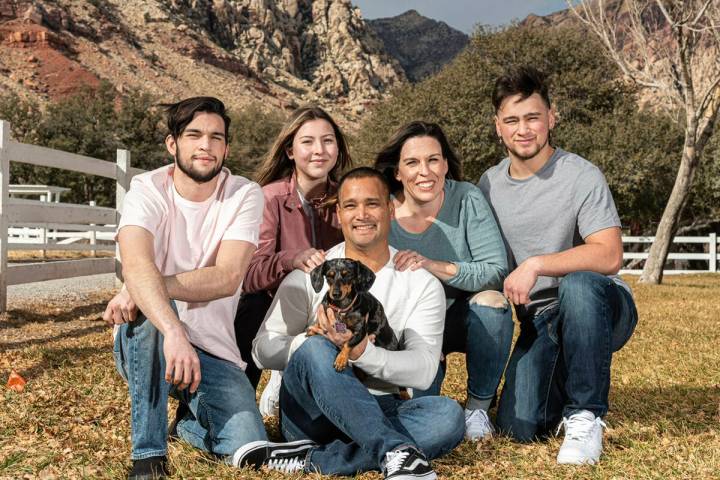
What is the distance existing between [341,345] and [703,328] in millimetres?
7996

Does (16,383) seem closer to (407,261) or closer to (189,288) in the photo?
(189,288)

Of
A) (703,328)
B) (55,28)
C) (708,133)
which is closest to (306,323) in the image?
(703,328)

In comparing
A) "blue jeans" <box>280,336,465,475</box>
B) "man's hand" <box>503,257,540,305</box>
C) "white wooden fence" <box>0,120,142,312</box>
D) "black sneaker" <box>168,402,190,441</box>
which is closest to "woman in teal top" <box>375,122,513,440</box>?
"man's hand" <box>503,257,540,305</box>

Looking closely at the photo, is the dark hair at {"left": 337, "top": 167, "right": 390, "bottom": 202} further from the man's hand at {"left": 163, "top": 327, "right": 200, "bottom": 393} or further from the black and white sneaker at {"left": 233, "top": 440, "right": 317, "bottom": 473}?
the black and white sneaker at {"left": 233, "top": 440, "right": 317, "bottom": 473}

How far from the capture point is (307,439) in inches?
141

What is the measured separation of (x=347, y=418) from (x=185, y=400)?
100 centimetres

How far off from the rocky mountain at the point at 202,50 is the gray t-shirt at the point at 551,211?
197ft

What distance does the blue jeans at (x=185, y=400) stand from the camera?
126 inches

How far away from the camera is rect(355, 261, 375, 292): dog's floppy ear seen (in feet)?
10.7

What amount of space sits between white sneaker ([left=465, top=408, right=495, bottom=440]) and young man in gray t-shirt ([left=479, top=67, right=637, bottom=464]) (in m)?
0.14

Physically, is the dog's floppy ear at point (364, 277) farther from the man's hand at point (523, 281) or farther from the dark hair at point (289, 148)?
the dark hair at point (289, 148)

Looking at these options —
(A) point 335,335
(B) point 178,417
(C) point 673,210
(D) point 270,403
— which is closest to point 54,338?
(D) point 270,403

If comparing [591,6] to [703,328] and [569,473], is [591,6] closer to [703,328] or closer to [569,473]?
[703,328]

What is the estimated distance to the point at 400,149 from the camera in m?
4.25
